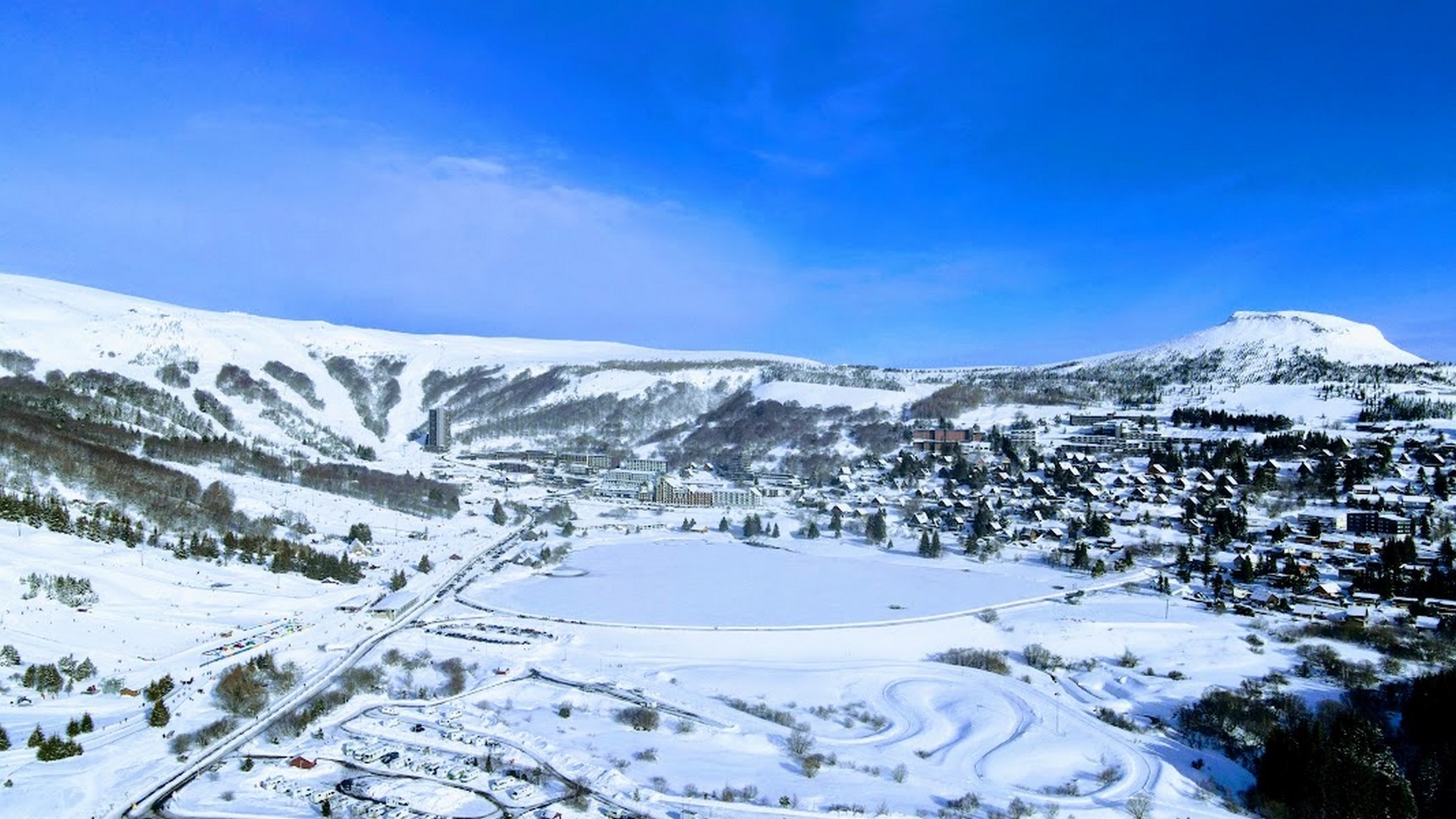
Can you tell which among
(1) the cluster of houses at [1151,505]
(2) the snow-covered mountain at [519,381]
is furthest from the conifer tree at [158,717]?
(2) the snow-covered mountain at [519,381]

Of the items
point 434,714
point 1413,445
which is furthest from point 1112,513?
point 434,714

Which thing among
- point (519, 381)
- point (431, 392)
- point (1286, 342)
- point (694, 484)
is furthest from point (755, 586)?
point (1286, 342)

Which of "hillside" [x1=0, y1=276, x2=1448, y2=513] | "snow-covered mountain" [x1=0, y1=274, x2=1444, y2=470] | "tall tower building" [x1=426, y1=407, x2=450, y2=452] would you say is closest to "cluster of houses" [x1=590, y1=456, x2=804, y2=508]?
"hillside" [x1=0, y1=276, x2=1448, y2=513]

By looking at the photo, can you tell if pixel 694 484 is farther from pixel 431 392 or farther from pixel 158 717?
pixel 431 392

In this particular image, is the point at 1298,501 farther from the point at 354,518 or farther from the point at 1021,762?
the point at 354,518

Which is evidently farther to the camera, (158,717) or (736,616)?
(736,616)

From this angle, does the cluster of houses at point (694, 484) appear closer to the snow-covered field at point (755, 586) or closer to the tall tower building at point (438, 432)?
the snow-covered field at point (755, 586)
